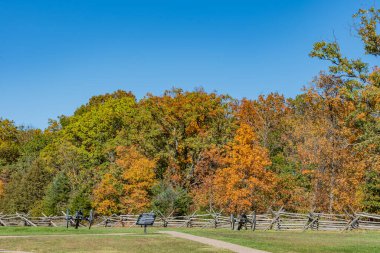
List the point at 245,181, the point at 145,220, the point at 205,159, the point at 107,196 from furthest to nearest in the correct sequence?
the point at 205,159 → the point at 107,196 → the point at 245,181 → the point at 145,220

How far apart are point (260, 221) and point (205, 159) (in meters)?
19.4

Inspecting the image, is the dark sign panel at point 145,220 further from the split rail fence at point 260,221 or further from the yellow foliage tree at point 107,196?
the yellow foliage tree at point 107,196

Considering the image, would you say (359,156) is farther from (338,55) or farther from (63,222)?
(63,222)

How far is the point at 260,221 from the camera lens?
36.7m

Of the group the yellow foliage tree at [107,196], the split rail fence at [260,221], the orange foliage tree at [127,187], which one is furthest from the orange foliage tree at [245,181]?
the yellow foliage tree at [107,196]

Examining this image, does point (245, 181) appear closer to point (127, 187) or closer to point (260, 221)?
point (260, 221)

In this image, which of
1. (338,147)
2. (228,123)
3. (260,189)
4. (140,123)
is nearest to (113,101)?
(140,123)

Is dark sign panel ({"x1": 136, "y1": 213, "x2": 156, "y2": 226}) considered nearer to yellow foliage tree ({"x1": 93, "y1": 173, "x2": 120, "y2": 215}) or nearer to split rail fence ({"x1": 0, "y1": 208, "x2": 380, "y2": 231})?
split rail fence ({"x1": 0, "y1": 208, "x2": 380, "y2": 231})

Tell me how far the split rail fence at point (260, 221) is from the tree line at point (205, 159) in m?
4.16

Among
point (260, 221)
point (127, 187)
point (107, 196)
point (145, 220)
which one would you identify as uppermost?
point (127, 187)

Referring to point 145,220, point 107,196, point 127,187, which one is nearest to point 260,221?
point 145,220

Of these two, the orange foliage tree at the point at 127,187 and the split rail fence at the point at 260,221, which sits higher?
the orange foliage tree at the point at 127,187

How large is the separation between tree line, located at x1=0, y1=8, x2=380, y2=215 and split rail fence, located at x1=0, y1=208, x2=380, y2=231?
13.6 feet

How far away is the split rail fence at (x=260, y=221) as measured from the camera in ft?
109
